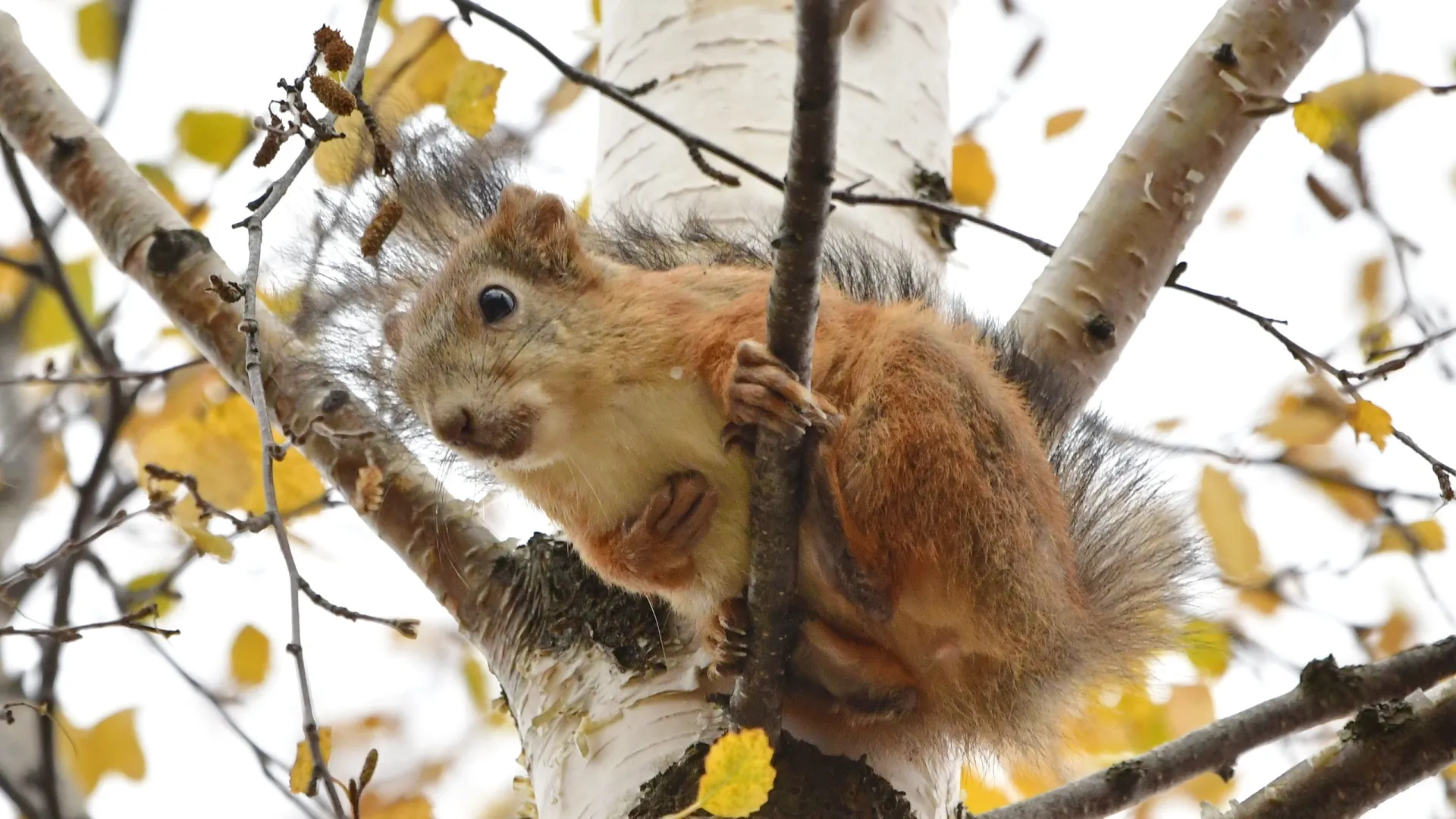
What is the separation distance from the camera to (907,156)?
2.61 m

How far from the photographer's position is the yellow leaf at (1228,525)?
271cm

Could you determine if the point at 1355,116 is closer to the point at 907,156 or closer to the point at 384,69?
the point at 907,156

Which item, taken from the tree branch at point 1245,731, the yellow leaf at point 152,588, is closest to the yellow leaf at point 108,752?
the yellow leaf at point 152,588

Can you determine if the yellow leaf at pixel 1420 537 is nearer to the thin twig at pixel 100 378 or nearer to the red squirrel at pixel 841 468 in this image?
the red squirrel at pixel 841 468

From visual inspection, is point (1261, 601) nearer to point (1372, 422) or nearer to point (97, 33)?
point (1372, 422)

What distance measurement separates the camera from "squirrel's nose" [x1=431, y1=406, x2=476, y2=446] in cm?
196

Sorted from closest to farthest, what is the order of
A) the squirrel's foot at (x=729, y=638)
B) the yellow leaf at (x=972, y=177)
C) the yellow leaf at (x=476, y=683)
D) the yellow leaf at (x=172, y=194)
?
the squirrel's foot at (x=729, y=638) → the yellow leaf at (x=172, y=194) → the yellow leaf at (x=972, y=177) → the yellow leaf at (x=476, y=683)

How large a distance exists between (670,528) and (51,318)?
2104mm

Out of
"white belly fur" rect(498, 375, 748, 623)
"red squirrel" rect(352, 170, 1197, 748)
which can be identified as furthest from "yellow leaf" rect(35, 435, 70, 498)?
"white belly fur" rect(498, 375, 748, 623)

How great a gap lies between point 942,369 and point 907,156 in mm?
812

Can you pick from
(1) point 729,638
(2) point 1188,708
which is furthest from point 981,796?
(1) point 729,638

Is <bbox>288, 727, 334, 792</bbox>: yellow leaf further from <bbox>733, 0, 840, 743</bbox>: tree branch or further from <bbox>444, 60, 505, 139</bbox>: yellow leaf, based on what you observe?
<bbox>444, 60, 505, 139</bbox>: yellow leaf

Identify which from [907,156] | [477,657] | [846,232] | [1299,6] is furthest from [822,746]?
[477,657]

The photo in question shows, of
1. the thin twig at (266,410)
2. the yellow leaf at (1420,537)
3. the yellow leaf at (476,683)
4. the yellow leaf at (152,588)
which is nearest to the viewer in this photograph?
the thin twig at (266,410)
